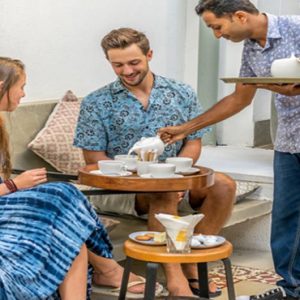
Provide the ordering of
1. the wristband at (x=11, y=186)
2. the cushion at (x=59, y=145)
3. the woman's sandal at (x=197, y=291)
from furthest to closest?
the cushion at (x=59, y=145), the woman's sandal at (x=197, y=291), the wristband at (x=11, y=186)

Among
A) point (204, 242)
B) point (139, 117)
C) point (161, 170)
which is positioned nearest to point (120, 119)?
point (139, 117)

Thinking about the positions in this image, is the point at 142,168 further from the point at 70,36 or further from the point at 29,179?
the point at 70,36

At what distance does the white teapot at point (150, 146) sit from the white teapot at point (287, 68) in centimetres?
62

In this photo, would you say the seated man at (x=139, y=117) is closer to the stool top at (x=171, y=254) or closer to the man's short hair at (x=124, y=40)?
the man's short hair at (x=124, y=40)

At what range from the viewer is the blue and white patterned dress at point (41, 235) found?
10.5ft

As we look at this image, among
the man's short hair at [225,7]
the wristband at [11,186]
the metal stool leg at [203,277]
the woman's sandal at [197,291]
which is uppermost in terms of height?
the man's short hair at [225,7]

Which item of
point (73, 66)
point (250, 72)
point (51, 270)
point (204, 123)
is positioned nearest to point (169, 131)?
point (204, 123)

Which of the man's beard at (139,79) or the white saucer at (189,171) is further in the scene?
the man's beard at (139,79)

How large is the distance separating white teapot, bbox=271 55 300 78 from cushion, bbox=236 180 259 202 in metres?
1.67

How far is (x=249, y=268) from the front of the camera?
4922 mm

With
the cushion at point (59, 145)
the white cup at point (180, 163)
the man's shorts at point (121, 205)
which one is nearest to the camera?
the white cup at point (180, 163)

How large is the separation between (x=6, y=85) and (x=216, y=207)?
119 cm

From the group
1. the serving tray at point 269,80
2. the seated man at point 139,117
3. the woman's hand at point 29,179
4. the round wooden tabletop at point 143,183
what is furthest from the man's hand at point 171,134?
the woman's hand at point 29,179

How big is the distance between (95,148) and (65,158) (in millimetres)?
485
